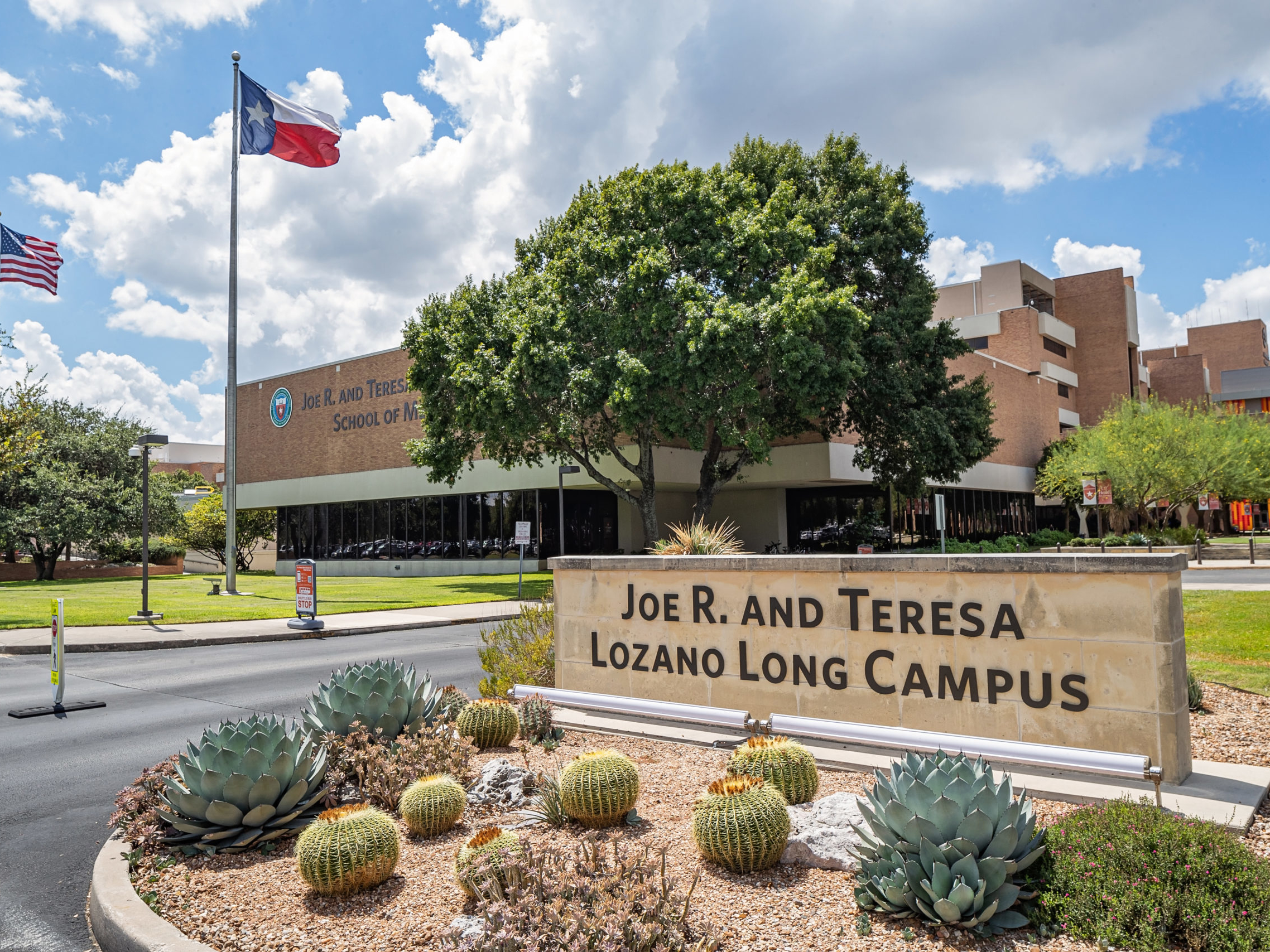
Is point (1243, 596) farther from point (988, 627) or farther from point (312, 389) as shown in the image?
point (312, 389)

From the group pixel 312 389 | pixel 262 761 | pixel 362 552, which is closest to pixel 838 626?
pixel 262 761

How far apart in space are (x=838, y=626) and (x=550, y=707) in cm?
264

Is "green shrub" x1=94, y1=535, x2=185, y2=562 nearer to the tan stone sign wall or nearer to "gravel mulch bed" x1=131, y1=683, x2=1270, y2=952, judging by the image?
the tan stone sign wall

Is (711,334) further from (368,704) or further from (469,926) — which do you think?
(469,926)

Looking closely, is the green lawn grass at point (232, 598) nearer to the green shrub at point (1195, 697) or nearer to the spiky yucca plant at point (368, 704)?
the spiky yucca plant at point (368, 704)

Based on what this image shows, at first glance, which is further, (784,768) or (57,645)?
(57,645)

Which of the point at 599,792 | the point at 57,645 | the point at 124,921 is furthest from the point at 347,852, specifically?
the point at 57,645

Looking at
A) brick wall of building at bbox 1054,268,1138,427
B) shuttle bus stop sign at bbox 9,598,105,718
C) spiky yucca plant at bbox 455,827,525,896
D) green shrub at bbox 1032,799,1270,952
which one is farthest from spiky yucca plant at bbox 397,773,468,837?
brick wall of building at bbox 1054,268,1138,427

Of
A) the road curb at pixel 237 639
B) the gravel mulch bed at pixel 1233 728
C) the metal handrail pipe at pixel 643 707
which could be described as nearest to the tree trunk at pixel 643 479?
the road curb at pixel 237 639

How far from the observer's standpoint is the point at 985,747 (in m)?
5.26

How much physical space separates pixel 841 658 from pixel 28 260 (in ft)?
87.6

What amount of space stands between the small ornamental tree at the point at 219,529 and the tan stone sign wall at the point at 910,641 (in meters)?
47.0

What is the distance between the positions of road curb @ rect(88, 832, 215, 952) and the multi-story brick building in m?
91.9

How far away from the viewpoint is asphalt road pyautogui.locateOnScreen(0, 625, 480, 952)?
497cm
